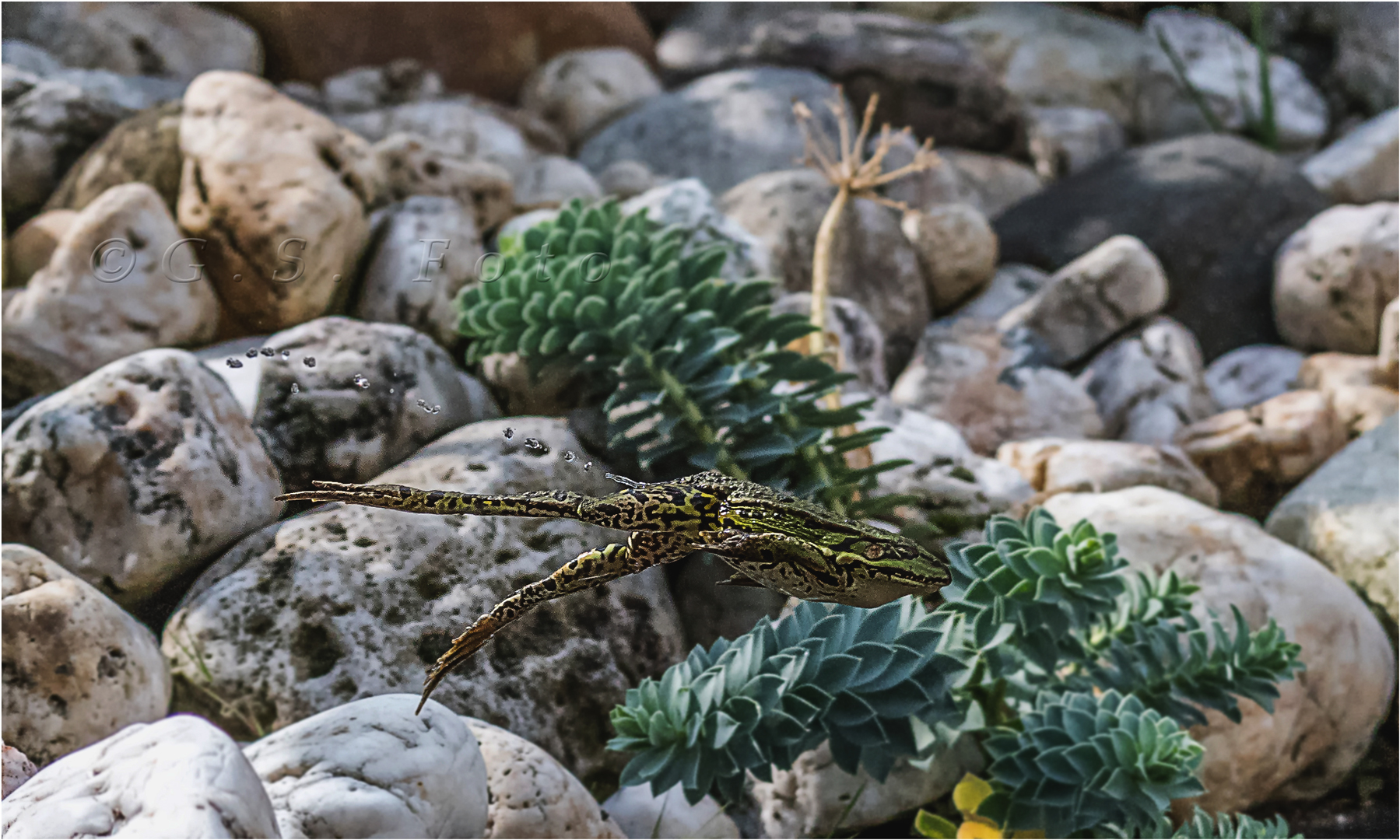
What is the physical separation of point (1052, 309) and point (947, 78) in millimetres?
627

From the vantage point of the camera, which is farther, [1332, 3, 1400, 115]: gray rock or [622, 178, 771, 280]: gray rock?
[1332, 3, 1400, 115]: gray rock

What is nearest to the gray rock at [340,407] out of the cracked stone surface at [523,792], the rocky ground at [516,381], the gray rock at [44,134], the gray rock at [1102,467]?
the rocky ground at [516,381]

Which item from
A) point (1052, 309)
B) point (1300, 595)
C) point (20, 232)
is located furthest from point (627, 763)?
point (1052, 309)

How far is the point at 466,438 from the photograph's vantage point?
0.65m


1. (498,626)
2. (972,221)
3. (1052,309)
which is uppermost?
(498,626)

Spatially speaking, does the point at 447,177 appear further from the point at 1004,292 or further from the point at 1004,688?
the point at 1004,292

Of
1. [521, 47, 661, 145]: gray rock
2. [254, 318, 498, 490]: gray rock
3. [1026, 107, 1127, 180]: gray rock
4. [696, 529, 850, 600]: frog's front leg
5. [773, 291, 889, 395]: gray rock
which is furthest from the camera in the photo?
[1026, 107, 1127, 180]: gray rock

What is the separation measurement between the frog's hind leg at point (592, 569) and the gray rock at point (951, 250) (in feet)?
5.08

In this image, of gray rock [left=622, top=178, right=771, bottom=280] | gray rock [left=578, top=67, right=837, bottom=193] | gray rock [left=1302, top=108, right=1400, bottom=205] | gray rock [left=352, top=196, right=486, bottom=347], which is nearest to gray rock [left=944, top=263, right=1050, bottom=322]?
gray rock [left=578, top=67, right=837, bottom=193]

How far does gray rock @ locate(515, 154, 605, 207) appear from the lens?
1.36 meters

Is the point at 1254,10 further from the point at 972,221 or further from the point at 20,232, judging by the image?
the point at 20,232

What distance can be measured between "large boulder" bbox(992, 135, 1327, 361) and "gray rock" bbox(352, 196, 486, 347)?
1774 millimetres

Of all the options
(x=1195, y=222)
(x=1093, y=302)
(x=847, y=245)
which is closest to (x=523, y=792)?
(x=847, y=245)

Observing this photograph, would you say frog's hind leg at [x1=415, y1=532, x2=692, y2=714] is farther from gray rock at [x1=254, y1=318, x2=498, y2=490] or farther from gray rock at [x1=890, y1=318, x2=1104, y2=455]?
gray rock at [x1=890, y1=318, x2=1104, y2=455]
